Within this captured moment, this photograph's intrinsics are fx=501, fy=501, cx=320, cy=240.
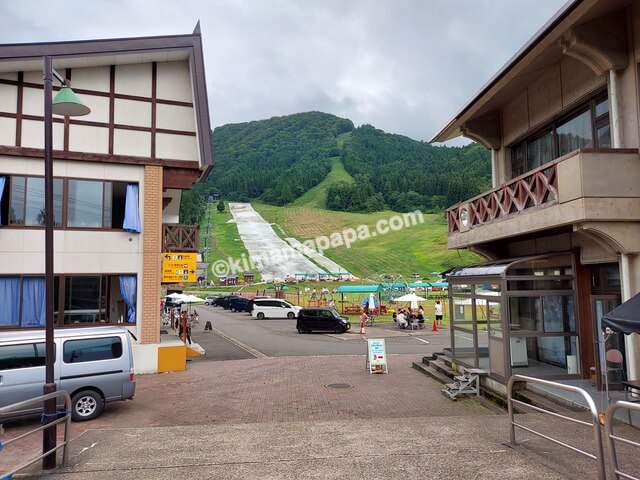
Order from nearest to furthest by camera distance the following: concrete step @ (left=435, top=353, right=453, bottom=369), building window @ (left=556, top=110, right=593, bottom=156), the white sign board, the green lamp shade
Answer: the green lamp shade → building window @ (left=556, top=110, right=593, bottom=156) → concrete step @ (left=435, top=353, right=453, bottom=369) → the white sign board

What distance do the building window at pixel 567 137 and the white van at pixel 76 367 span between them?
11.5 meters

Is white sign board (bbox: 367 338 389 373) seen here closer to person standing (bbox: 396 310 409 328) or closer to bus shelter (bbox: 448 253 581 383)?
bus shelter (bbox: 448 253 581 383)

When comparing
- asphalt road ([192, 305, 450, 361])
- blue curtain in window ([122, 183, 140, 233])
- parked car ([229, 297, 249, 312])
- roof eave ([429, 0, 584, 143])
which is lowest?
asphalt road ([192, 305, 450, 361])

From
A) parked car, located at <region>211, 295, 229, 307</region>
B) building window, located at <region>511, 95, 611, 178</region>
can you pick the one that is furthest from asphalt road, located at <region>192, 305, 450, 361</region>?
parked car, located at <region>211, 295, 229, 307</region>

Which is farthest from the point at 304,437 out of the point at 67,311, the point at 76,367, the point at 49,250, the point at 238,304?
the point at 238,304

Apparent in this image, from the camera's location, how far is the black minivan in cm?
3117

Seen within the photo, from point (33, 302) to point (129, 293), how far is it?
9.18 ft

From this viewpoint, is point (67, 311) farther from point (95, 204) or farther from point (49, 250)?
point (49, 250)

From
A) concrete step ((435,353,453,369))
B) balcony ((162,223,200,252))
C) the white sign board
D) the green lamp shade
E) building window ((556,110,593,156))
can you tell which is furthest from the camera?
balcony ((162,223,200,252))

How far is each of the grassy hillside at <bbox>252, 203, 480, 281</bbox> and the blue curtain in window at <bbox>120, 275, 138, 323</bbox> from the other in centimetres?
6523

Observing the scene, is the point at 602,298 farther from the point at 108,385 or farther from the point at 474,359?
the point at 108,385

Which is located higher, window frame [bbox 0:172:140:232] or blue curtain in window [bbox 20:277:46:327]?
window frame [bbox 0:172:140:232]

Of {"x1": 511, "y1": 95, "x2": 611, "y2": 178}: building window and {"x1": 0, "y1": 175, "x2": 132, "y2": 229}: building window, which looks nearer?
{"x1": 511, "y1": 95, "x2": 611, "y2": 178}: building window

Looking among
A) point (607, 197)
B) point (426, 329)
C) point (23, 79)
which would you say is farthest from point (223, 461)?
point (426, 329)
